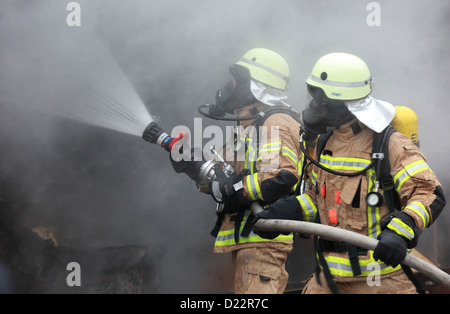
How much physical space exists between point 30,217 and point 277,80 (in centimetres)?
286

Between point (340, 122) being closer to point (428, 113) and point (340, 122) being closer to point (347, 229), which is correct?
point (347, 229)

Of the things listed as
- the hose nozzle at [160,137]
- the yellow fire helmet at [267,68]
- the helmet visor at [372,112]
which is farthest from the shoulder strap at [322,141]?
the hose nozzle at [160,137]

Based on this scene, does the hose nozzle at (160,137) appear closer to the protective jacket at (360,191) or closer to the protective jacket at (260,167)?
the protective jacket at (260,167)

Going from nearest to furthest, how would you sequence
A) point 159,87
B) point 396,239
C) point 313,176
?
1. point 396,239
2. point 313,176
3. point 159,87

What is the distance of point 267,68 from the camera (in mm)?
3963

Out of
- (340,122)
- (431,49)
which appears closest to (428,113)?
(431,49)

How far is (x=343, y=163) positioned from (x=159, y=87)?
318 cm

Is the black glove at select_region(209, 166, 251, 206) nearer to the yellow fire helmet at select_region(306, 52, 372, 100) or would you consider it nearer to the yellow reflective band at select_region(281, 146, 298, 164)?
the yellow reflective band at select_region(281, 146, 298, 164)

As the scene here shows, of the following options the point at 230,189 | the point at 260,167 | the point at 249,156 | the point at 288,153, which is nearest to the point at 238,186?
the point at 230,189

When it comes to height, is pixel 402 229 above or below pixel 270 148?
below

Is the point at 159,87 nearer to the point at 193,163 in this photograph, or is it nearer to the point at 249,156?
the point at 193,163

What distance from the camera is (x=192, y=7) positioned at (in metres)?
5.46

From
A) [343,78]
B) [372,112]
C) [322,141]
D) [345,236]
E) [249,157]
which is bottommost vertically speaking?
[345,236]

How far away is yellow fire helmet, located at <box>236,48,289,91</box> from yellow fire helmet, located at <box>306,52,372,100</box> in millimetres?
1075
